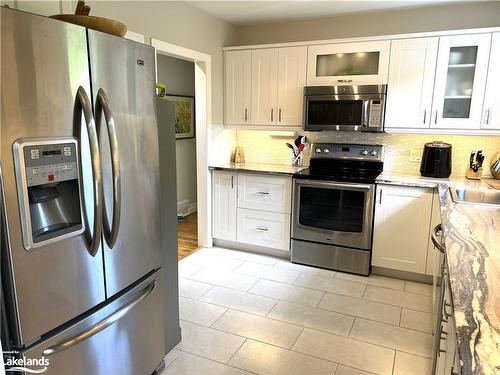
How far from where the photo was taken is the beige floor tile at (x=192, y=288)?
3096 millimetres

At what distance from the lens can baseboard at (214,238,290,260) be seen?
12.9 ft

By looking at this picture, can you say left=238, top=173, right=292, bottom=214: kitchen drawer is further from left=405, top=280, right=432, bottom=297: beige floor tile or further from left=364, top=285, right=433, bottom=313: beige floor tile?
left=405, top=280, right=432, bottom=297: beige floor tile

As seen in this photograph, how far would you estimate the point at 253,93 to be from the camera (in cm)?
399

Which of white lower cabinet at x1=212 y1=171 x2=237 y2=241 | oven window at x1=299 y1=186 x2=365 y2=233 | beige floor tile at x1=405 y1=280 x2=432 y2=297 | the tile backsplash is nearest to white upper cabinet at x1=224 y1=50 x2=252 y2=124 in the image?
the tile backsplash

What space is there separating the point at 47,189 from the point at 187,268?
2385 mm

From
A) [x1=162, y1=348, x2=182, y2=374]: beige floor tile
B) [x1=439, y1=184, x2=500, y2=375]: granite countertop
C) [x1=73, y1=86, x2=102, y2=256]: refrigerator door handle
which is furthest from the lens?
[x1=162, y1=348, x2=182, y2=374]: beige floor tile

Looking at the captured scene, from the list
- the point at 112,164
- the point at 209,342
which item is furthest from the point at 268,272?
the point at 112,164

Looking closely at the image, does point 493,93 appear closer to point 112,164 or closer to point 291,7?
point 291,7

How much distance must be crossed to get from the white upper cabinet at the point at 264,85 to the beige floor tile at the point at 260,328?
6.81ft

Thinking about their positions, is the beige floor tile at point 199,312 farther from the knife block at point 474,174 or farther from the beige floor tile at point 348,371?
the knife block at point 474,174

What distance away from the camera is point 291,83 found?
3.80 meters

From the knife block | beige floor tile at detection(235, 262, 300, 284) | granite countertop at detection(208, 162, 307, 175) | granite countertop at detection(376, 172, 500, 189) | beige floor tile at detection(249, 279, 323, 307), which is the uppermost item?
the knife block

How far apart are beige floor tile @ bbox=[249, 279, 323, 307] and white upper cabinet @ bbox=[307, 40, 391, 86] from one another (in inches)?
77.5

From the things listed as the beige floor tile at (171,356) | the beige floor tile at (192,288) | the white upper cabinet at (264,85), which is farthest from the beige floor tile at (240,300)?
the white upper cabinet at (264,85)
